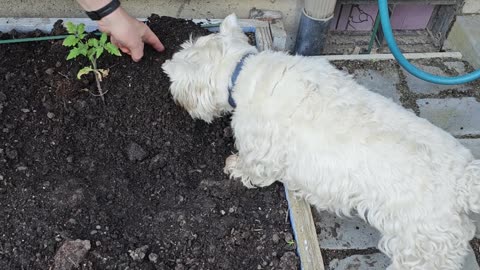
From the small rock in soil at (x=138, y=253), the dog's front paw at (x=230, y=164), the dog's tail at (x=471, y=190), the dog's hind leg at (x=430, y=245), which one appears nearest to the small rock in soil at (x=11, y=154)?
the small rock in soil at (x=138, y=253)

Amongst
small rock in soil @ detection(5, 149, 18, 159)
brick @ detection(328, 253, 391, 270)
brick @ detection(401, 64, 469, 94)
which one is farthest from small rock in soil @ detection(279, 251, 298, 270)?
brick @ detection(401, 64, 469, 94)

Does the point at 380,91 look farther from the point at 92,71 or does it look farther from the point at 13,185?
the point at 13,185

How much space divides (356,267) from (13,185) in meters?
1.74

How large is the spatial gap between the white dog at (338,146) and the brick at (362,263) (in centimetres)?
29

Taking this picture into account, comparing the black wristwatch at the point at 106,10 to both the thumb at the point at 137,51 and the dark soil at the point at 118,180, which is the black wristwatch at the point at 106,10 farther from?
the dark soil at the point at 118,180

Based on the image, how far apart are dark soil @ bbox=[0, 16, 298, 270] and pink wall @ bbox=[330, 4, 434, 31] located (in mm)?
1429

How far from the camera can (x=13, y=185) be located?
103 inches

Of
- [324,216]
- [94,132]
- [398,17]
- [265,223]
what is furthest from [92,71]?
[398,17]

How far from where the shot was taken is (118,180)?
272 cm

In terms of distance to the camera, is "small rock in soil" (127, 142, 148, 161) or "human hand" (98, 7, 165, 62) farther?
"small rock in soil" (127, 142, 148, 161)

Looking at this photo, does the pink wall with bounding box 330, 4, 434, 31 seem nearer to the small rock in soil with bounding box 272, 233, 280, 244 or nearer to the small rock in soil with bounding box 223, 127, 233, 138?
the small rock in soil with bounding box 223, 127, 233, 138

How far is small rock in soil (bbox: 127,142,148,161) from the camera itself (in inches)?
110

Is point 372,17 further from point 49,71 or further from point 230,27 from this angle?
point 49,71

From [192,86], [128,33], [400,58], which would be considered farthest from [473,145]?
[128,33]
